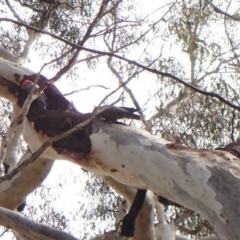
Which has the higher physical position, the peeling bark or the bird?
the peeling bark

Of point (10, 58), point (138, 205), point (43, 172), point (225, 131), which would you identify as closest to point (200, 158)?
point (138, 205)

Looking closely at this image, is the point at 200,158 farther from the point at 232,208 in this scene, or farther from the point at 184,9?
the point at 184,9

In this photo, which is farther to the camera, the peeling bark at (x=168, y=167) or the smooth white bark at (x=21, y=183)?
the smooth white bark at (x=21, y=183)

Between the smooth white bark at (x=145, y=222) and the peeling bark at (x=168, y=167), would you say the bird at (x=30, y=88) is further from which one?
the smooth white bark at (x=145, y=222)

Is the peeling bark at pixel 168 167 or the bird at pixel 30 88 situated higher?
the peeling bark at pixel 168 167

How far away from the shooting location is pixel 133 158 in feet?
5.59

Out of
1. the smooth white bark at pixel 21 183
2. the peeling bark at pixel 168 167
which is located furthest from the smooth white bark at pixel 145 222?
the peeling bark at pixel 168 167

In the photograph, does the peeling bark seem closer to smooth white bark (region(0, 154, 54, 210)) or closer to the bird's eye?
the bird's eye

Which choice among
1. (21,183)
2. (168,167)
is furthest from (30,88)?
(168,167)

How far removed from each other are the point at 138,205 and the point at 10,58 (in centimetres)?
232

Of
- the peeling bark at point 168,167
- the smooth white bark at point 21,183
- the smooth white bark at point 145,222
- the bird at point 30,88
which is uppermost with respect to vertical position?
the peeling bark at point 168,167

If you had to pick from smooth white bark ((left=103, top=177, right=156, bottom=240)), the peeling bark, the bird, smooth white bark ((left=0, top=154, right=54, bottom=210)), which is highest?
the peeling bark

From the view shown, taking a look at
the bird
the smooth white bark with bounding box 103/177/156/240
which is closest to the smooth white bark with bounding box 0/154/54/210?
the smooth white bark with bounding box 103/177/156/240

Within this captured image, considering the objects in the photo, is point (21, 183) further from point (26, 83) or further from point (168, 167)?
point (168, 167)
